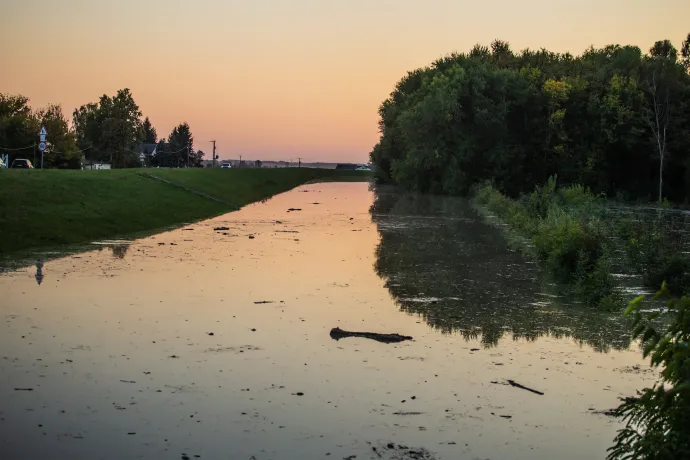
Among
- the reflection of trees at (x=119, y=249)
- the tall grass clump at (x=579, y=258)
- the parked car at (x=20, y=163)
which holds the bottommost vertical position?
the reflection of trees at (x=119, y=249)

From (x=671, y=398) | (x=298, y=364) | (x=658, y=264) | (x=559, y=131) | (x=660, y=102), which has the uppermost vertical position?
(x=660, y=102)

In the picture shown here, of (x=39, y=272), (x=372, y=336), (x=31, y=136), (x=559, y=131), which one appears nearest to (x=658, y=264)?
(x=372, y=336)

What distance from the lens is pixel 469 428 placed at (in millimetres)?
9172

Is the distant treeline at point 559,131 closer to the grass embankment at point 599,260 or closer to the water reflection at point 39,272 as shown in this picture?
the grass embankment at point 599,260

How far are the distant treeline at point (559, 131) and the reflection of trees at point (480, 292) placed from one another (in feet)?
148

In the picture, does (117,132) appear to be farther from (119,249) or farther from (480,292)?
(480,292)

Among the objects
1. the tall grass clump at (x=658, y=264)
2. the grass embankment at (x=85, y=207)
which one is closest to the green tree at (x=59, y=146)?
the grass embankment at (x=85, y=207)

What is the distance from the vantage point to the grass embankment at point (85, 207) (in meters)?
28.0

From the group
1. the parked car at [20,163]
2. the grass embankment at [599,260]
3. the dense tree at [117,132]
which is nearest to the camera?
the grass embankment at [599,260]

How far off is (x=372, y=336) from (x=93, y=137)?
385ft

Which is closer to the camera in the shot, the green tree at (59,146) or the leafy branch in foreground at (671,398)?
the leafy branch in foreground at (671,398)

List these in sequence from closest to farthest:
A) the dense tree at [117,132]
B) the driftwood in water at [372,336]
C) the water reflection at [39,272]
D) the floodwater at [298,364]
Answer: the floodwater at [298,364] < the driftwood in water at [372,336] < the water reflection at [39,272] < the dense tree at [117,132]

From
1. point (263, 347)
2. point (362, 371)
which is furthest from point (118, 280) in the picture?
point (362, 371)

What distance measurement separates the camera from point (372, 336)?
1402 cm
